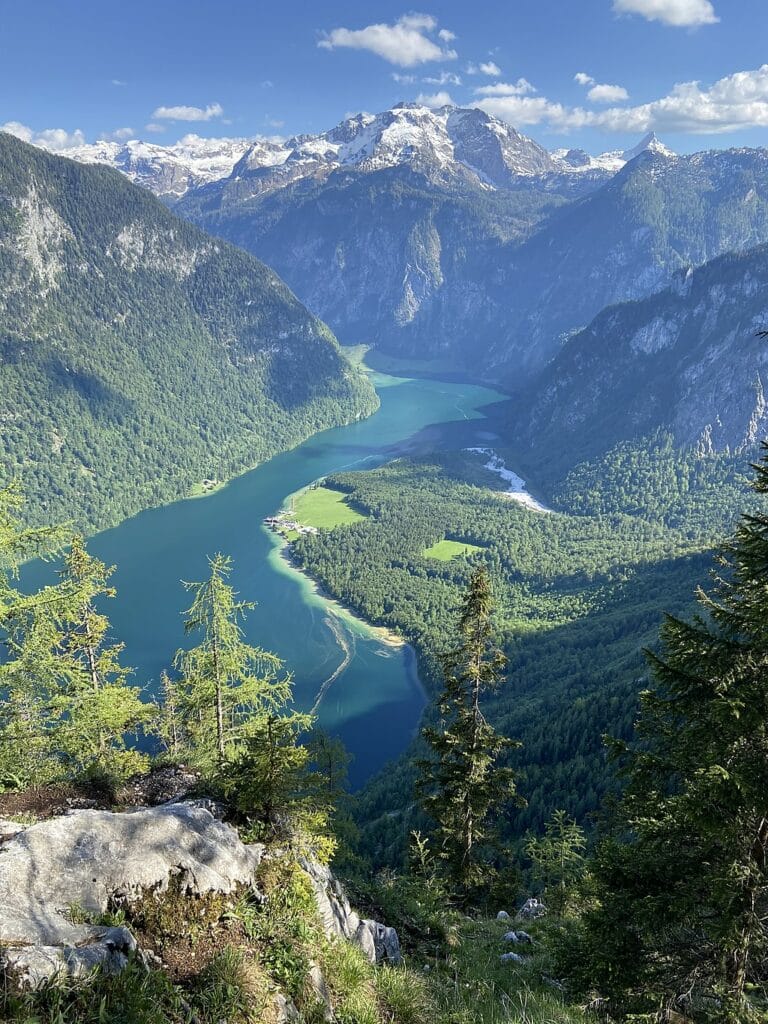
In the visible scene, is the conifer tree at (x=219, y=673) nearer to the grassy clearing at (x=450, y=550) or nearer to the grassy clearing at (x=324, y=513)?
the grassy clearing at (x=450, y=550)

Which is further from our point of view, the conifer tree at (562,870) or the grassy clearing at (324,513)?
the grassy clearing at (324,513)

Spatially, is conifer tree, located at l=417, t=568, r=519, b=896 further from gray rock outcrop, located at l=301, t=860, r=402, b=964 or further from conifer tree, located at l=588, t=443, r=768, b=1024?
conifer tree, located at l=588, t=443, r=768, b=1024

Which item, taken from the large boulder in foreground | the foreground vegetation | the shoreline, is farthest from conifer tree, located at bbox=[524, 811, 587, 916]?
the shoreline

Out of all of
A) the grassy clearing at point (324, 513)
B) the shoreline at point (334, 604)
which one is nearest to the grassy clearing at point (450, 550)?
the grassy clearing at point (324, 513)

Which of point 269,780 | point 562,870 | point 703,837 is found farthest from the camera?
point 562,870

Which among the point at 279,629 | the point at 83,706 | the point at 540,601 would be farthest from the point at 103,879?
the point at 540,601

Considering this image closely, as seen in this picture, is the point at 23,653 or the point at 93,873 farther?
the point at 23,653

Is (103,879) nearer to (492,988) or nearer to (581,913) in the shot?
(492,988)
